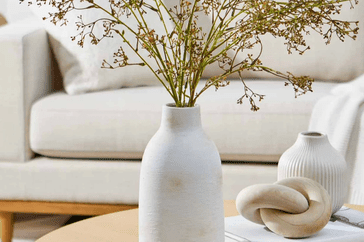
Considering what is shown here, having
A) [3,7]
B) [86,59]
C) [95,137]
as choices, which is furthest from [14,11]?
[95,137]

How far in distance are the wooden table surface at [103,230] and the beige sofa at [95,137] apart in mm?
777

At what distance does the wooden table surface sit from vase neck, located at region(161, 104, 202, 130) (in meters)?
0.28

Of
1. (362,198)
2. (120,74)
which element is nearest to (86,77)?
(120,74)

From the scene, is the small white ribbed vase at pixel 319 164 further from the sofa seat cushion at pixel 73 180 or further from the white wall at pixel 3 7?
the white wall at pixel 3 7

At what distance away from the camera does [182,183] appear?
83 cm

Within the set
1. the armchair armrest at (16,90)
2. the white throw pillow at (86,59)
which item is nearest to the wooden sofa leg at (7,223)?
the armchair armrest at (16,90)

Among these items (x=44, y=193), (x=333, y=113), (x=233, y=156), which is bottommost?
(x=44, y=193)

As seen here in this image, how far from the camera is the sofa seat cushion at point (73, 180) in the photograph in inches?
78.4

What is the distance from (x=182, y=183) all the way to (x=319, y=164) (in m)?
0.32

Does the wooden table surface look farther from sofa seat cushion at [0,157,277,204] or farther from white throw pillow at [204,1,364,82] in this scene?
white throw pillow at [204,1,364,82]

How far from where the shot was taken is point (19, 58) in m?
2.00

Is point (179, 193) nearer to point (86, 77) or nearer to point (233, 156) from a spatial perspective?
point (233, 156)

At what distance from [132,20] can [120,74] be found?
0.20 m

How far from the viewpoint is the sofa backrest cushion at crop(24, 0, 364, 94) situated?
2135 mm
